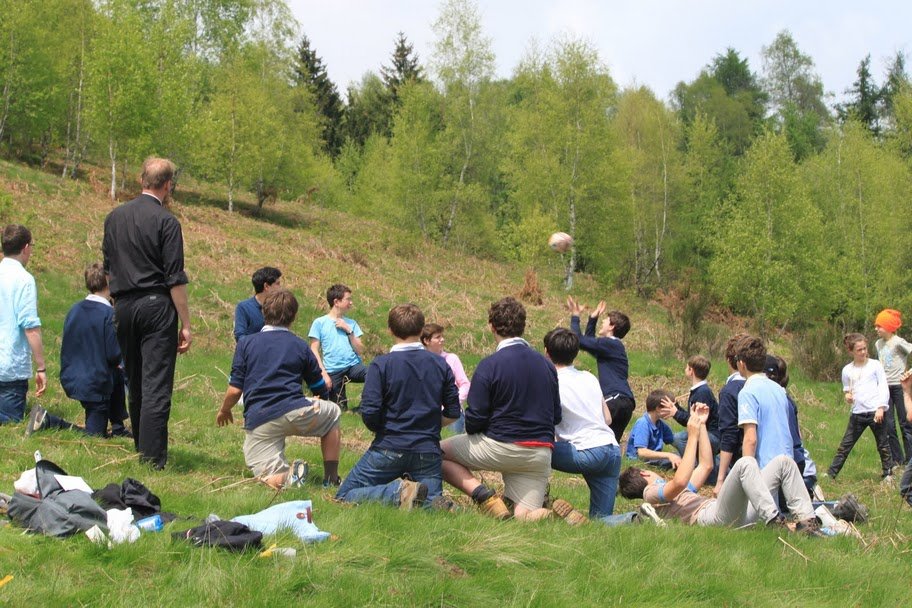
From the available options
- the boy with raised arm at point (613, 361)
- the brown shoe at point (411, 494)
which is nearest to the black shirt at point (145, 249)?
the brown shoe at point (411, 494)

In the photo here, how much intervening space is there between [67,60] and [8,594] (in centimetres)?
3558

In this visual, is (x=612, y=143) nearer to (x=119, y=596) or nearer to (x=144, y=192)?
(x=144, y=192)

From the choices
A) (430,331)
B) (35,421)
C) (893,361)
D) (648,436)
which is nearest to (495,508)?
(430,331)

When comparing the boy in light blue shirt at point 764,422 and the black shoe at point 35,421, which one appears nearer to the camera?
the boy in light blue shirt at point 764,422

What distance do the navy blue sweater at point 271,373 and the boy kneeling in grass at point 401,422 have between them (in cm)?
76

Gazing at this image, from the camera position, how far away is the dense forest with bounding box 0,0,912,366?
3238 centimetres

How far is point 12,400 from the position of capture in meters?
8.27

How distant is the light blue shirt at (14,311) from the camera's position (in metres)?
8.00

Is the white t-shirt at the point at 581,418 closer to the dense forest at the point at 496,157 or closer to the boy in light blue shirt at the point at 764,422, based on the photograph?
the boy in light blue shirt at the point at 764,422

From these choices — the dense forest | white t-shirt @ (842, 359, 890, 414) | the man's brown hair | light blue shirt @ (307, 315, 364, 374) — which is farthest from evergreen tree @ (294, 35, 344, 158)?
the man's brown hair

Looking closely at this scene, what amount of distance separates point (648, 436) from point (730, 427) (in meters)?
3.88

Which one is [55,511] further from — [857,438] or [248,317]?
[857,438]

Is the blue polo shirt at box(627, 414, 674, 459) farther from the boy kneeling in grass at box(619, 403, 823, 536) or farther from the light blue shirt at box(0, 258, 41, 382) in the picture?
the light blue shirt at box(0, 258, 41, 382)

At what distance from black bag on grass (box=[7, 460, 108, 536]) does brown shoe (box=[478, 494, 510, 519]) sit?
2669 mm
